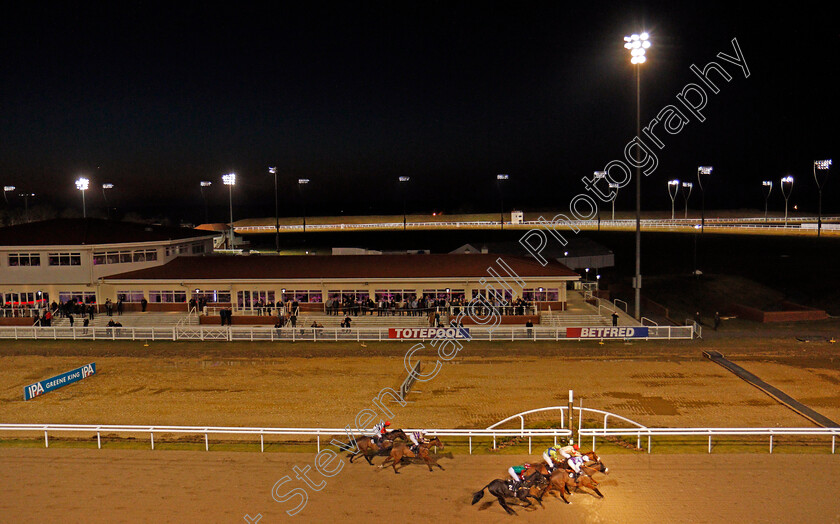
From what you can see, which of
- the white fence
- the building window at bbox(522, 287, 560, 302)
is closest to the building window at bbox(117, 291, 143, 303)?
the white fence

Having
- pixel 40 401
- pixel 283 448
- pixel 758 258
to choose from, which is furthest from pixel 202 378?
pixel 758 258

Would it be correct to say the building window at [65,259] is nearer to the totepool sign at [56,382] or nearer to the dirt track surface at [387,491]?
the totepool sign at [56,382]

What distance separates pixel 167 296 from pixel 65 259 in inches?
213

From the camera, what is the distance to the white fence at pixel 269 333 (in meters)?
21.3

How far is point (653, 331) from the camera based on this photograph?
68.5 ft

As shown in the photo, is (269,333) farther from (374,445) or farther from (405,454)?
(405,454)

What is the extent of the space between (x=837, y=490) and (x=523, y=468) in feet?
16.3

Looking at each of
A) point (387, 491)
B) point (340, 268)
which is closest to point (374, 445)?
point (387, 491)

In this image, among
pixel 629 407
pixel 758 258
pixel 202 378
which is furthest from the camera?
pixel 758 258

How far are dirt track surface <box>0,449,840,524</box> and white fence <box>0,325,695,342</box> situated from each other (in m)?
11.3

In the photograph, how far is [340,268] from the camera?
88.3 feet

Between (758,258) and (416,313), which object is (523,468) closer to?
(416,313)

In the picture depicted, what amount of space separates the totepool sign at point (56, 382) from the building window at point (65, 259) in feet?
37.9

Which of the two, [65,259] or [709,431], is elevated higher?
[65,259]
